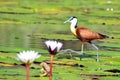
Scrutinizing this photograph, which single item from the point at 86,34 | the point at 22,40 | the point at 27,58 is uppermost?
the point at 22,40

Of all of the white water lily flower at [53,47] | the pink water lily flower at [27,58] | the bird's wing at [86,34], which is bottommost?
the pink water lily flower at [27,58]

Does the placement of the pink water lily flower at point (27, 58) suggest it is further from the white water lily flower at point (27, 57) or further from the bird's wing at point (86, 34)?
the bird's wing at point (86, 34)

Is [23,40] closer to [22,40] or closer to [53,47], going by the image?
[22,40]

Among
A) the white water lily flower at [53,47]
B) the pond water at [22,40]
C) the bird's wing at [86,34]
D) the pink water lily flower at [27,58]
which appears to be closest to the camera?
the pink water lily flower at [27,58]

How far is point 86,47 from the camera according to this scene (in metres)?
11.7

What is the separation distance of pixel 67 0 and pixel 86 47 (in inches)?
853

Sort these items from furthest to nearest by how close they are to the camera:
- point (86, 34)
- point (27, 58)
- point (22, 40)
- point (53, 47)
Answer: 1. point (22, 40)
2. point (86, 34)
3. point (53, 47)
4. point (27, 58)

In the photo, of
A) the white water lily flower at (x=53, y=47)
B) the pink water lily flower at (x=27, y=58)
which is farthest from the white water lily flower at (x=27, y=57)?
the white water lily flower at (x=53, y=47)

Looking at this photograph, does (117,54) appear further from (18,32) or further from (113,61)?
(18,32)

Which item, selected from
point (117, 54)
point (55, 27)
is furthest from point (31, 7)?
point (117, 54)

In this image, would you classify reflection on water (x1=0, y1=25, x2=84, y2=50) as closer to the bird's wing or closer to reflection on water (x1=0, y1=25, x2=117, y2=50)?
reflection on water (x1=0, y1=25, x2=117, y2=50)

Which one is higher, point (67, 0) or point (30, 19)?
point (67, 0)

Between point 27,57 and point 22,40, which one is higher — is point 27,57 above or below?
below

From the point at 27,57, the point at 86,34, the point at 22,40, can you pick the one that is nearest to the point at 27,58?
the point at 27,57
